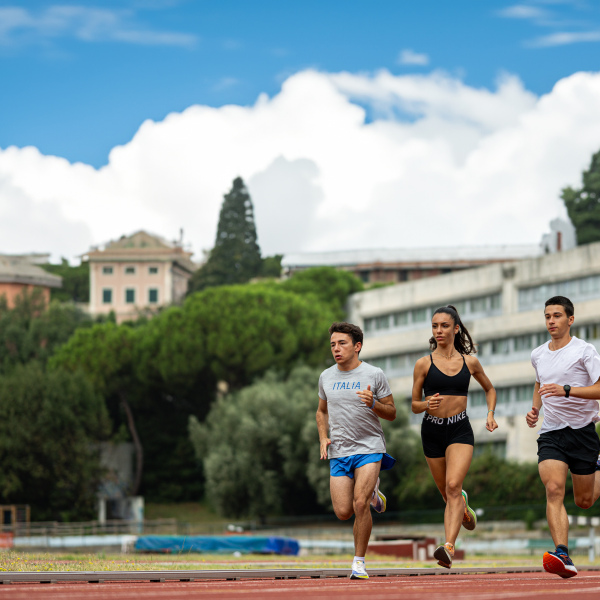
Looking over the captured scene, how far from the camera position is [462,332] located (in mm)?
10531

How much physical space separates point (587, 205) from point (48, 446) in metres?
50.1

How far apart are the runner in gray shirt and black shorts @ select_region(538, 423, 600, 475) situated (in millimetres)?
1332

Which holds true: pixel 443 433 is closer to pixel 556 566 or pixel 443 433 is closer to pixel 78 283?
pixel 556 566

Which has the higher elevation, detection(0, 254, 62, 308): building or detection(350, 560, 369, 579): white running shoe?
detection(0, 254, 62, 308): building

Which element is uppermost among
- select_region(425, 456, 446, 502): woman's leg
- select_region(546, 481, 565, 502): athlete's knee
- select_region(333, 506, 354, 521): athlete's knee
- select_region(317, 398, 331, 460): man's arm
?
select_region(317, 398, 331, 460): man's arm

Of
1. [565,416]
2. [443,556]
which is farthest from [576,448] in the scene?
[443,556]

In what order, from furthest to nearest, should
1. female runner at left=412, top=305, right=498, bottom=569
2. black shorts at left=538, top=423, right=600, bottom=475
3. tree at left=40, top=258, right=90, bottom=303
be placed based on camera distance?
1. tree at left=40, top=258, right=90, bottom=303
2. female runner at left=412, top=305, right=498, bottom=569
3. black shorts at left=538, top=423, right=600, bottom=475

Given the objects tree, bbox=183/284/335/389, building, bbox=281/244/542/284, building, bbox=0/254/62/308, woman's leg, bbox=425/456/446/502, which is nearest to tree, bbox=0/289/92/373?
building, bbox=0/254/62/308

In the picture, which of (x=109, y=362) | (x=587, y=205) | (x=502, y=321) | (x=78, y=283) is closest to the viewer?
(x=502, y=321)

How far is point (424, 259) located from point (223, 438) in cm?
5656

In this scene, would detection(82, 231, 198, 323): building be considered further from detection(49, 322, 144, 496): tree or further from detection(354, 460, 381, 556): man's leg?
detection(354, 460, 381, 556): man's leg

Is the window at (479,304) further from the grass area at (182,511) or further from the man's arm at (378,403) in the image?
the man's arm at (378,403)

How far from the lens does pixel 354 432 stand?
1013 cm

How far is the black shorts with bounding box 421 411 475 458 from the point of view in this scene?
10.3 meters
